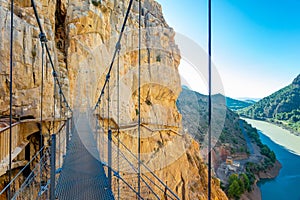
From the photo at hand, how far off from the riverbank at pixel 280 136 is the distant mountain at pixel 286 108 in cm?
119

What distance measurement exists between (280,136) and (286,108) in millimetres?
5781

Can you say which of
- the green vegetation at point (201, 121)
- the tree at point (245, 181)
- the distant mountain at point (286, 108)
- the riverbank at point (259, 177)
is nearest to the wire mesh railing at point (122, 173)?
the green vegetation at point (201, 121)

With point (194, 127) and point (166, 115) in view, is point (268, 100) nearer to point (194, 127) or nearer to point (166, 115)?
point (194, 127)

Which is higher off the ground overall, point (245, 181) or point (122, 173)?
point (122, 173)

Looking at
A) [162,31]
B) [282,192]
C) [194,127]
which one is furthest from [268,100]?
[162,31]

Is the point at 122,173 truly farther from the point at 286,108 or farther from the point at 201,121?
the point at 286,108

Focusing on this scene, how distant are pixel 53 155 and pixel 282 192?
1776cm

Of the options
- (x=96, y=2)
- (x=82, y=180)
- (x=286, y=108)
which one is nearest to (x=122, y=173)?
(x=82, y=180)

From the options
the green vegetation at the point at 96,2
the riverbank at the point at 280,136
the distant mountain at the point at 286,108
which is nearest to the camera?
the green vegetation at the point at 96,2

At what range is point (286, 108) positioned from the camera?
20.0m

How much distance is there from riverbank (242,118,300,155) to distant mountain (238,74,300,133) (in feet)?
3.92

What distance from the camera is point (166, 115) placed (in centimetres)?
730

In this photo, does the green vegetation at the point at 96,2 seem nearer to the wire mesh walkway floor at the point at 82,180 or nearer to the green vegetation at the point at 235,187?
the wire mesh walkway floor at the point at 82,180

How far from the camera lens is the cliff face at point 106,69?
3.23m
